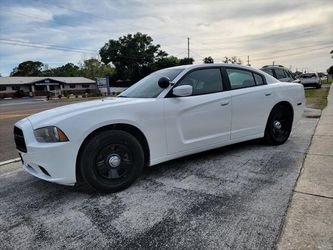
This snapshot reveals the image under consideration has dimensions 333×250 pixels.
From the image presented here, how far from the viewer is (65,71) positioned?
8988 centimetres

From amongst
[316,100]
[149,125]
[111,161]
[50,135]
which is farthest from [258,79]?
[316,100]

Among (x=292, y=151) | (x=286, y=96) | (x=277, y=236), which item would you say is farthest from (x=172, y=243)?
(x=286, y=96)

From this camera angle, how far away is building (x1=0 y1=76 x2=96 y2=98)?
5801cm

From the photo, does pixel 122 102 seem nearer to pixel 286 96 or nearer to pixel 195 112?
pixel 195 112

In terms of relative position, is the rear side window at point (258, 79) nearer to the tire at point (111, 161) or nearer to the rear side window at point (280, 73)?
the tire at point (111, 161)

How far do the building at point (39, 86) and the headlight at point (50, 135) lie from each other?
55078 mm

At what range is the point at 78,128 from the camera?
10.6 ft

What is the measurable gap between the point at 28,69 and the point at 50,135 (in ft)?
321

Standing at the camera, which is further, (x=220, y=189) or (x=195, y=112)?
(x=195, y=112)

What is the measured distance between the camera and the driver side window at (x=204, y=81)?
427 cm

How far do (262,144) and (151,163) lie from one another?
8.57 feet

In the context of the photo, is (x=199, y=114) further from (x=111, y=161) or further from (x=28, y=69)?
(x=28, y=69)

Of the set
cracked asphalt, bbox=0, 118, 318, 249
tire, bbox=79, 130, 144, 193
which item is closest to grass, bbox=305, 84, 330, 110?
cracked asphalt, bbox=0, 118, 318, 249

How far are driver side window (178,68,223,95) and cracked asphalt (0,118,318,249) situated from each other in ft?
3.66
